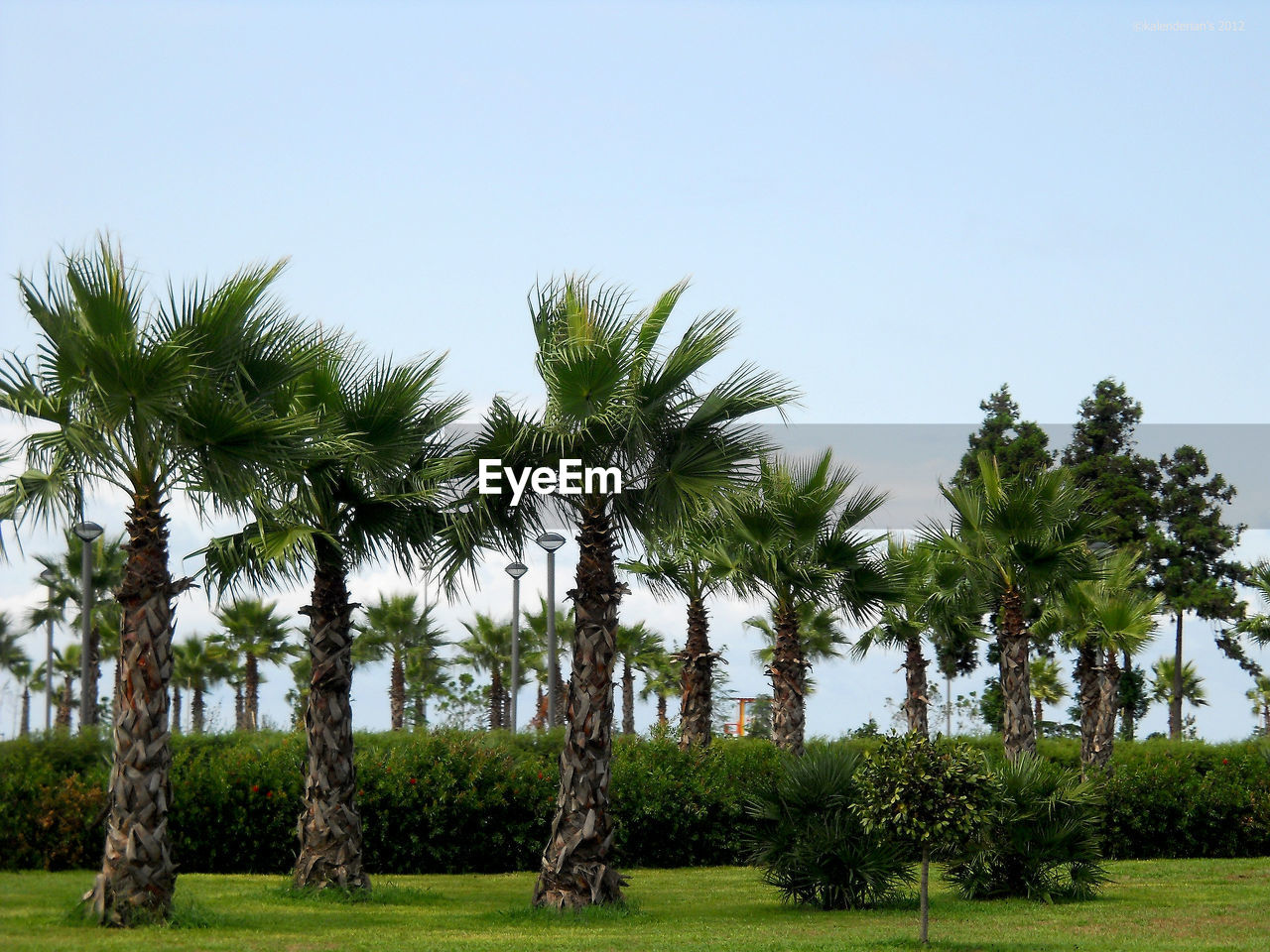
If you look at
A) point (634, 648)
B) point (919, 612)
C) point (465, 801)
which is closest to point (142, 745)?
point (465, 801)

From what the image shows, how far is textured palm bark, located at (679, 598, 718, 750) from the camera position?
87.5 ft

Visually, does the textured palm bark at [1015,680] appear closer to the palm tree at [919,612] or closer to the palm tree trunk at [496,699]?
the palm tree at [919,612]

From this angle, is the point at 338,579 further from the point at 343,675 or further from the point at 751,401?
the point at 751,401

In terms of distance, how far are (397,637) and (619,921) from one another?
36544 mm

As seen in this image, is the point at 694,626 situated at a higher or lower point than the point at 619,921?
higher

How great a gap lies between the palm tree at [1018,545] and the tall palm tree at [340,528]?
12.2 m

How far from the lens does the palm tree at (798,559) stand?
23781mm

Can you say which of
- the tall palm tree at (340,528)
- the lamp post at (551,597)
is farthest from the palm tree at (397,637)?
the tall palm tree at (340,528)

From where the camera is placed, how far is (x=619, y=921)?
15.1m

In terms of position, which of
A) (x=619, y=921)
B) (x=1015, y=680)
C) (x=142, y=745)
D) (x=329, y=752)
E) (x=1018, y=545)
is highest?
(x=1018, y=545)

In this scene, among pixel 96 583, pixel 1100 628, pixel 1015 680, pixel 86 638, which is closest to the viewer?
pixel 86 638

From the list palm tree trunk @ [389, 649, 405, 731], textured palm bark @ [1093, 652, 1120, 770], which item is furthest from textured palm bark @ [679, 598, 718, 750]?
palm tree trunk @ [389, 649, 405, 731]

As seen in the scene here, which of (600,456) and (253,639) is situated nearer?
(600,456)

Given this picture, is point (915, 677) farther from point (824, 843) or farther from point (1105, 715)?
point (824, 843)
